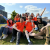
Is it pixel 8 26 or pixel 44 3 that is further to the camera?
pixel 8 26

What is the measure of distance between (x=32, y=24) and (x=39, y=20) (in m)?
0.34

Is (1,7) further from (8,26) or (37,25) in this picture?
(37,25)

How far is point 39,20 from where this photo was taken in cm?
218

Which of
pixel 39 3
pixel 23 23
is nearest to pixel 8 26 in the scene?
pixel 23 23

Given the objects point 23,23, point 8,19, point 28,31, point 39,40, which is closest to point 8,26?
point 8,19

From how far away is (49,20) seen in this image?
2125mm

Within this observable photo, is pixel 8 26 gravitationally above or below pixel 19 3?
below

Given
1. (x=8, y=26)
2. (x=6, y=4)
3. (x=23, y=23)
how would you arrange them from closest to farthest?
(x=23, y=23), (x=6, y=4), (x=8, y=26)

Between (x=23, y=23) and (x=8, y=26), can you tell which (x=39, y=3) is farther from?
(x=8, y=26)

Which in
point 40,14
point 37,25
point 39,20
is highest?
point 40,14

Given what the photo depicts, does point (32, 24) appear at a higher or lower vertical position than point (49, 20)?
lower

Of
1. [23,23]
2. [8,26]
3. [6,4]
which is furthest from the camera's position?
[8,26]

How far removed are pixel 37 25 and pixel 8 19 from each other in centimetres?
143

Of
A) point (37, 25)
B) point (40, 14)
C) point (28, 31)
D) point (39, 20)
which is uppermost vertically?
point (40, 14)
